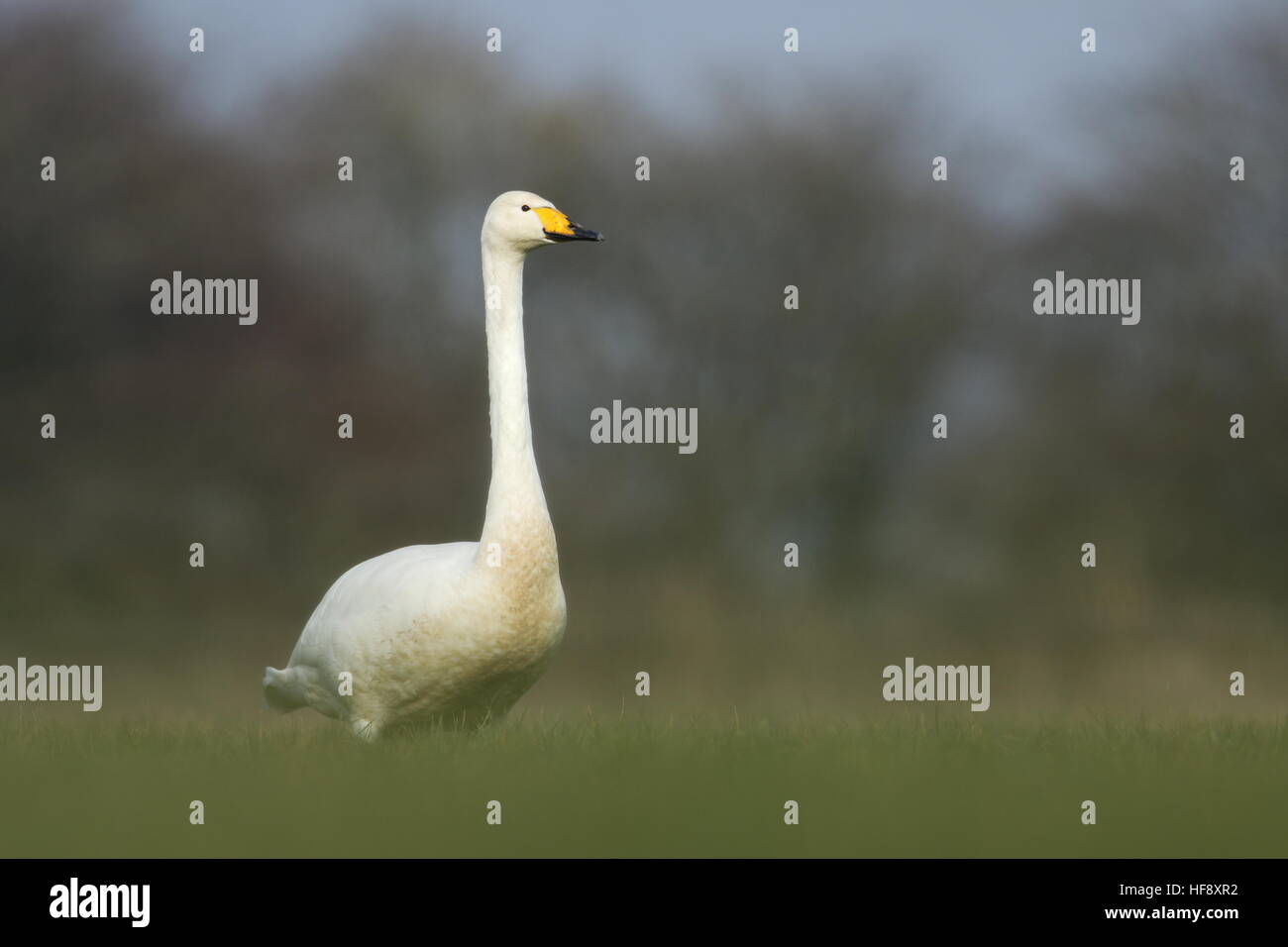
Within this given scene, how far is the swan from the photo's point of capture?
9.55 metres

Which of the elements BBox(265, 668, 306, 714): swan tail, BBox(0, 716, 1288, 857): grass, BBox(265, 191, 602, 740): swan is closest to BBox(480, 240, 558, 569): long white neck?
BBox(265, 191, 602, 740): swan

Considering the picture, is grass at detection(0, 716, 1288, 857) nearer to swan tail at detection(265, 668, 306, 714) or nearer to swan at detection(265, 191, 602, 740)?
swan at detection(265, 191, 602, 740)

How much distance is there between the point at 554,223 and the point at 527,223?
0.53 ft

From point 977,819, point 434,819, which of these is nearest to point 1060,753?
point 977,819

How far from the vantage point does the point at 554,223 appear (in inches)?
401

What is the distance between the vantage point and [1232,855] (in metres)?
7.61

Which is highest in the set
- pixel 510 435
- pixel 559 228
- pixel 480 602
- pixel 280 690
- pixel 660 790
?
pixel 559 228

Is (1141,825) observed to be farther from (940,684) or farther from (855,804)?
(940,684)

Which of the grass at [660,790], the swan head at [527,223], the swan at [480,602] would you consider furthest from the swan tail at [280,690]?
the swan head at [527,223]

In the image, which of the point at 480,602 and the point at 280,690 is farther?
the point at 280,690

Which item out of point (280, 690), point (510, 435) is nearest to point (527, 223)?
point (510, 435)

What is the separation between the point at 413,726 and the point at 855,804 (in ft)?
10.2

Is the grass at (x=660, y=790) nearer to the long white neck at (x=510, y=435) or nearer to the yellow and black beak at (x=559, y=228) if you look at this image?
the long white neck at (x=510, y=435)

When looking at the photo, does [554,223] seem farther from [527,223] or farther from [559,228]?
[527,223]
